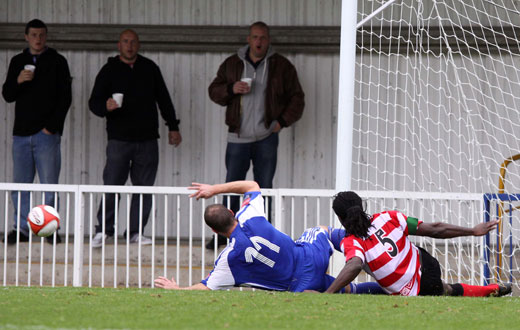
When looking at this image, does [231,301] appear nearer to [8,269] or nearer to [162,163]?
[8,269]

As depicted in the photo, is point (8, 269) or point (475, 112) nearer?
point (8, 269)

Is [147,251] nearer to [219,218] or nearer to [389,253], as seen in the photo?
[219,218]

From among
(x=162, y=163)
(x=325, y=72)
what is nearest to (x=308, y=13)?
(x=325, y=72)

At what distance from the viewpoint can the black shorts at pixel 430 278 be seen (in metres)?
7.52

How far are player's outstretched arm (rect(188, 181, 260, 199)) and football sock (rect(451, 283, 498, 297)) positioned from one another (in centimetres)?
205

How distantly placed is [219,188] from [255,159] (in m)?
3.32

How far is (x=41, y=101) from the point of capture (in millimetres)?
11133

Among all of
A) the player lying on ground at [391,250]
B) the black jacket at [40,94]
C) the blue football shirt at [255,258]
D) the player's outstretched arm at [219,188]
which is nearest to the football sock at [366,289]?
the player lying on ground at [391,250]

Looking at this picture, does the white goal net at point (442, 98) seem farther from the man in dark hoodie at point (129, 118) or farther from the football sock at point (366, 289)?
the football sock at point (366, 289)

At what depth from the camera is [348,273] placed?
705 centimetres

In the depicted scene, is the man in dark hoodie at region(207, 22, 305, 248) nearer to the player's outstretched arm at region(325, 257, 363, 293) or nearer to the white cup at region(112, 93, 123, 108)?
the white cup at region(112, 93, 123, 108)

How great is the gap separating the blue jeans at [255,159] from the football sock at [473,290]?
3.92m

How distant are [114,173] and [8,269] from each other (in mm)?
1780

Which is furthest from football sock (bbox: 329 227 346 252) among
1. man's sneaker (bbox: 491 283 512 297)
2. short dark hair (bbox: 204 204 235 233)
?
man's sneaker (bbox: 491 283 512 297)
